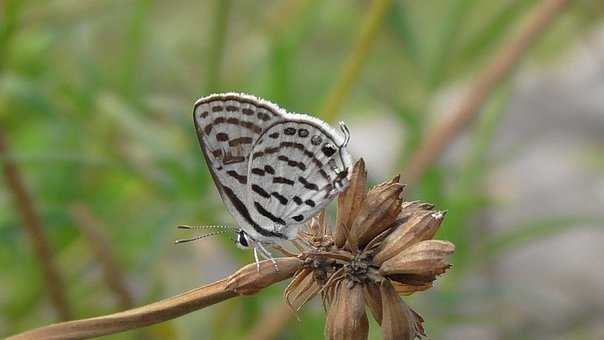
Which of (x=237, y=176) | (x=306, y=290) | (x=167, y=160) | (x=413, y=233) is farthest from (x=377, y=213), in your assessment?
(x=167, y=160)

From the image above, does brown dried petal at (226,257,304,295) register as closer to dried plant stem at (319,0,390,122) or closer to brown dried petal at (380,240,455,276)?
brown dried petal at (380,240,455,276)

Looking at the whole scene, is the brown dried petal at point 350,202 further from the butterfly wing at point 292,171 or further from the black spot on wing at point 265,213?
the black spot on wing at point 265,213

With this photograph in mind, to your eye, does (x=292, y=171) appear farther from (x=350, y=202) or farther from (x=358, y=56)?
(x=358, y=56)

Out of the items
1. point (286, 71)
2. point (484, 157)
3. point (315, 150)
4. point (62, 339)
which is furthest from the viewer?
point (484, 157)

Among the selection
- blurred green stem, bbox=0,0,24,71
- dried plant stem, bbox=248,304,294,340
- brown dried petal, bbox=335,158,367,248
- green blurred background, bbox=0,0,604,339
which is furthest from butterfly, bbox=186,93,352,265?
blurred green stem, bbox=0,0,24,71

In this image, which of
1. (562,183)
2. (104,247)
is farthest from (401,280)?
(562,183)

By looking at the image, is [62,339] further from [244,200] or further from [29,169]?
[29,169]
